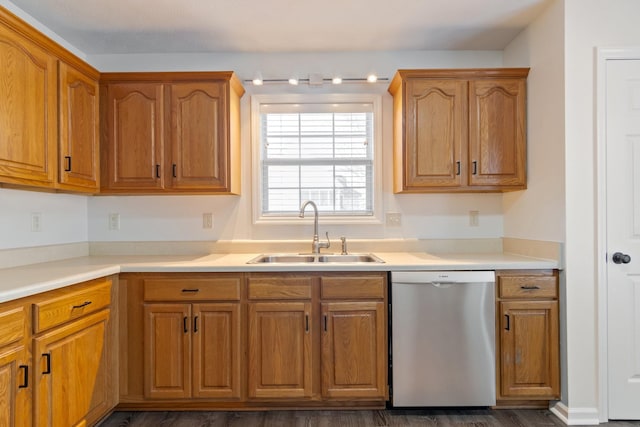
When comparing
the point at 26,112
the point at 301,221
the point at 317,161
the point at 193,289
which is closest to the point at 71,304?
the point at 193,289

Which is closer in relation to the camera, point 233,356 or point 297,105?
point 233,356

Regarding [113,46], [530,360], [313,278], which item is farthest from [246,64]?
[530,360]

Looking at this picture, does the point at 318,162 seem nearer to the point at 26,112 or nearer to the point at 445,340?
the point at 445,340

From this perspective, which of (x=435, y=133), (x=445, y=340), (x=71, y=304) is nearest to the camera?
(x=71, y=304)

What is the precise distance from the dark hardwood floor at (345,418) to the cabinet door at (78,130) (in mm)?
1502

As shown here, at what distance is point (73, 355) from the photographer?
1.97 m

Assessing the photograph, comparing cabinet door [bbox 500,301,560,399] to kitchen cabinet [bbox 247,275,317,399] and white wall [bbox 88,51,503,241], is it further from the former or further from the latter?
kitchen cabinet [bbox 247,275,317,399]

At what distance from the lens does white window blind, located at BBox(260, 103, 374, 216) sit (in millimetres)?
3127

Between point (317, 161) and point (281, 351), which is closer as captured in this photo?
point (281, 351)

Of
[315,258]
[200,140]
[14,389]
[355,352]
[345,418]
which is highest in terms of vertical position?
[200,140]

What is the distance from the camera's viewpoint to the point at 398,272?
93.3 inches

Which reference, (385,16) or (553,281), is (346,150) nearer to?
(385,16)

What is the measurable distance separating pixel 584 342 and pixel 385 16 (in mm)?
2336

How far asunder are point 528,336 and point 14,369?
2633 mm
